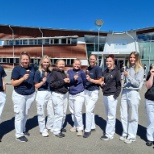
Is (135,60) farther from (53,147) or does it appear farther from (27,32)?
(27,32)

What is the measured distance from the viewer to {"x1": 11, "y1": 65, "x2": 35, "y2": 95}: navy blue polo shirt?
462cm

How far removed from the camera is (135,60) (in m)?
4.65

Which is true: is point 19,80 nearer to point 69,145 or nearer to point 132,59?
point 69,145

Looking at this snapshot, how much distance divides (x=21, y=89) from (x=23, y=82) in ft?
0.54

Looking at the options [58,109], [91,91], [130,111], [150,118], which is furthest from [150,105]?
[58,109]

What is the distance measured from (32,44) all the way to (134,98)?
32.4 m

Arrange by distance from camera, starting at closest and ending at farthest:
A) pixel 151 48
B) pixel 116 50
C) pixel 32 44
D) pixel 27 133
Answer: pixel 27 133
pixel 151 48
pixel 116 50
pixel 32 44

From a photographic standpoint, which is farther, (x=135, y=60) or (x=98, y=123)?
(x=98, y=123)

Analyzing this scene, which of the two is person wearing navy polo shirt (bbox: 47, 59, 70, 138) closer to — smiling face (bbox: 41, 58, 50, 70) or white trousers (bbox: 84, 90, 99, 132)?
smiling face (bbox: 41, 58, 50, 70)

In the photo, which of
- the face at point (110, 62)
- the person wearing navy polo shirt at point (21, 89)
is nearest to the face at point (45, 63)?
the person wearing navy polo shirt at point (21, 89)

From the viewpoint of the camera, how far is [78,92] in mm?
5156

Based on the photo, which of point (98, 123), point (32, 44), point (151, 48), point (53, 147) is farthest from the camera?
point (32, 44)

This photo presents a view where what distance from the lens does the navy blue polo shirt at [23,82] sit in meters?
4.62

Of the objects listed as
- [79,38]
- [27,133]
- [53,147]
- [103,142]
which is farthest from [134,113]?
[79,38]
